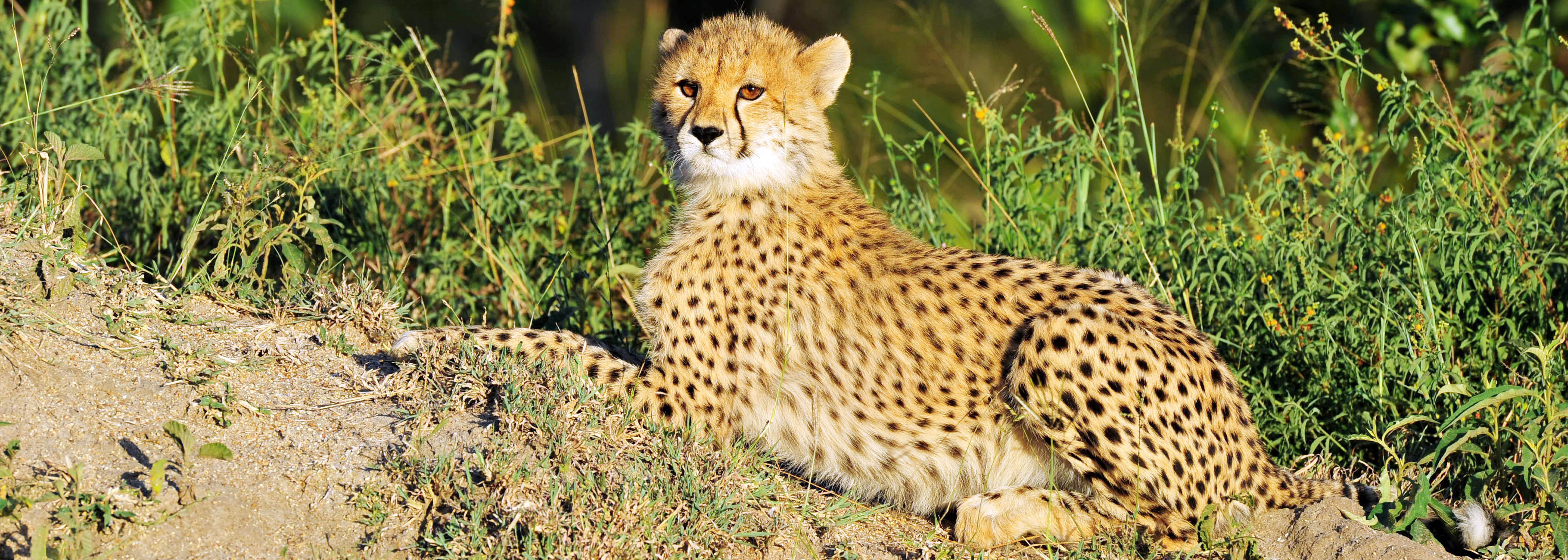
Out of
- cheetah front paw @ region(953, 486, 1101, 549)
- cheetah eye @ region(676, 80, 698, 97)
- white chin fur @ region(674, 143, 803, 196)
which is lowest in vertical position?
cheetah front paw @ region(953, 486, 1101, 549)

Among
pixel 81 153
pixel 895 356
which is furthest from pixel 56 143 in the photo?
pixel 895 356

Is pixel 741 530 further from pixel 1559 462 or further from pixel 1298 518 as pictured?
pixel 1559 462

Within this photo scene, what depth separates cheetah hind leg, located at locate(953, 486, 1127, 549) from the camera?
125 inches

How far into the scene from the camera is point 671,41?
12.7ft

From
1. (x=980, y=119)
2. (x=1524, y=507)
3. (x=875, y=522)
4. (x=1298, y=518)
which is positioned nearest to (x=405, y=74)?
(x=980, y=119)

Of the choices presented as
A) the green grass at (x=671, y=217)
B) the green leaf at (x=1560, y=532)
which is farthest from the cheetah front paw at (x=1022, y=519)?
the green leaf at (x=1560, y=532)

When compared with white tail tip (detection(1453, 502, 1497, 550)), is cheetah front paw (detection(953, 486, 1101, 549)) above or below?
below

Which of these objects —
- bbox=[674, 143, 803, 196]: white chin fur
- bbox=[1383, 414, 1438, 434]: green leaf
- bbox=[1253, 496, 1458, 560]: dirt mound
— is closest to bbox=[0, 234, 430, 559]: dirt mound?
bbox=[674, 143, 803, 196]: white chin fur

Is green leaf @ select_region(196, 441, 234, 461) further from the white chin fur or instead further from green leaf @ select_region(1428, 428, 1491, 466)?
green leaf @ select_region(1428, 428, 1491, 466)

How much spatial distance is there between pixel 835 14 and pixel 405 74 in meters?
6.98

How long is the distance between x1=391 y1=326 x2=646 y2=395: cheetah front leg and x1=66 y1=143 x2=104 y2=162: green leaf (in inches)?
34.6

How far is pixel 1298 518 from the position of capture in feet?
10.7

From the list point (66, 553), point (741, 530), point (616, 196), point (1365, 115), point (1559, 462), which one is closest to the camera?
point (66, 553)

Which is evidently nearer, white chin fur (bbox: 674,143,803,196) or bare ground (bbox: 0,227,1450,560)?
bare ground (bbox: 0,227,1450,560)
